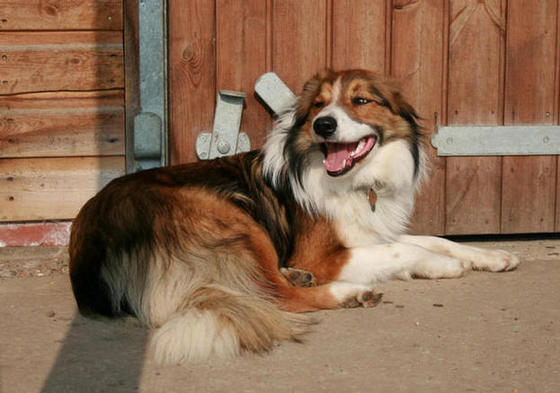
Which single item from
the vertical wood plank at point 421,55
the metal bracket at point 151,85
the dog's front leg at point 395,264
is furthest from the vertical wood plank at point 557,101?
the metal bracket at point 151,85

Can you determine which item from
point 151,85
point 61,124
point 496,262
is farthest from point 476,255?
point 61,124

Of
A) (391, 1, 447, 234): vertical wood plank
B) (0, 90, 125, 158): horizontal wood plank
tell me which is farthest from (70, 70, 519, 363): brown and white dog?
(0, 90, 125, 158): horizontal wood plank

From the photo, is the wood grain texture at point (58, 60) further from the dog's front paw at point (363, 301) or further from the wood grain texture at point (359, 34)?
the dog's front paw at point (363, 301)

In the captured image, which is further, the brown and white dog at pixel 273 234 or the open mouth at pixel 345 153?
the open mouth at pixel 345 153

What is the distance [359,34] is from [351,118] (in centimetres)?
102

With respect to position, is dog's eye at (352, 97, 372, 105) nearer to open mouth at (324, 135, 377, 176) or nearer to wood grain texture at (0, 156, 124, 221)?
open mouth at (324, 135, 377, 176)

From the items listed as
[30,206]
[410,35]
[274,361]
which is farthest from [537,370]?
[30,206]

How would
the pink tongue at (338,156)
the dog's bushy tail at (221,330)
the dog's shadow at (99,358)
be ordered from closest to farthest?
the dog's shadow at (99,358) < the dog's bushy tail at (221,330) < the pink tongue at (338,156)

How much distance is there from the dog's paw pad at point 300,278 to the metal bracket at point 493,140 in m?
1.36

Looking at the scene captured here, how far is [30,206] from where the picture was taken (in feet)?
14.5

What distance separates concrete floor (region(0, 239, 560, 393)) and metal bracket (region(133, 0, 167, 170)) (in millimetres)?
946

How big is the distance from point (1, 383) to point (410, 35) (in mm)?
2936

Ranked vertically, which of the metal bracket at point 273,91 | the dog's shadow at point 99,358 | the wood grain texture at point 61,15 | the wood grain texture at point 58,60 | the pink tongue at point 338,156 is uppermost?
the wood grain texture at point 61,15

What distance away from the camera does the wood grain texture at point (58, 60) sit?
4316 millimetres
